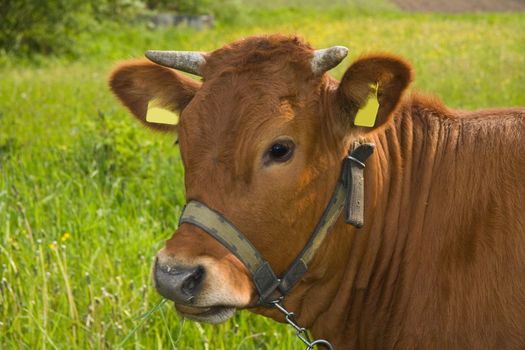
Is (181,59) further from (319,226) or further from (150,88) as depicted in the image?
(319,226)

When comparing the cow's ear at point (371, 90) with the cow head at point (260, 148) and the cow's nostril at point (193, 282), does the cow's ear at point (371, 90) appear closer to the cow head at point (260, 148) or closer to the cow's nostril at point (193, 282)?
the cow head at point (260, 148)

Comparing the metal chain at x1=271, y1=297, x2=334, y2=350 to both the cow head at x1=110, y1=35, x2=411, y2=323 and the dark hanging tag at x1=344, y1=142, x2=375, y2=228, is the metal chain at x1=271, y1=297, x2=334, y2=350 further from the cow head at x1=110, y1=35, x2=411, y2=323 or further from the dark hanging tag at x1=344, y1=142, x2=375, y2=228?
the dark hanging tag at x1=344, y1=142, x2=375, y2=228

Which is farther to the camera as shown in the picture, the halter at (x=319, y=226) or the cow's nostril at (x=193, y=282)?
the halter at (x=319, y=226)

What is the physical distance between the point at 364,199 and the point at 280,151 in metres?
0.47

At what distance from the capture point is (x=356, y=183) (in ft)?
10.0

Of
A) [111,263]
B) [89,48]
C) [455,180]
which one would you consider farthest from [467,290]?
[89,48]

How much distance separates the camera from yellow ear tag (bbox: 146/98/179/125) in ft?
11.8

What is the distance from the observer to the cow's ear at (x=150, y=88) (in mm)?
3537

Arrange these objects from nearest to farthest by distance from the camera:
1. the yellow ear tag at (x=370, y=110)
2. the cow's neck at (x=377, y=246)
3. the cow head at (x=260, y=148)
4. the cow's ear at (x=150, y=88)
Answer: the cow head at (x=260, y=148)
the yellow ear tag at (x=370, y=110)
the cow's neck at (x=377, y=246)
the cow's ear at (x=150, y=88)

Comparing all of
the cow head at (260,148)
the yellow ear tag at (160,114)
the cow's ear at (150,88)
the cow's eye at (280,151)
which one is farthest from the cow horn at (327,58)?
the yellow ear tag at (160,114)

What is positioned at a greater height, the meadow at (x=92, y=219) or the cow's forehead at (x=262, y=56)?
the cow's forehead at (x=262, y=56)

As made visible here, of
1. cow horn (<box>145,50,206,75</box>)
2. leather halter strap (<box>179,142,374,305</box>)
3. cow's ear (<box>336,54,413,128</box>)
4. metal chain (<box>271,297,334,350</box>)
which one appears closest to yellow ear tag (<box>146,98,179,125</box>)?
cow horn (<box>145,50,206,75</box>)

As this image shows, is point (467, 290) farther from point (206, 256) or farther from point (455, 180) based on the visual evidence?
point (206, 256)

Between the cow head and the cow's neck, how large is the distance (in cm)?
20
